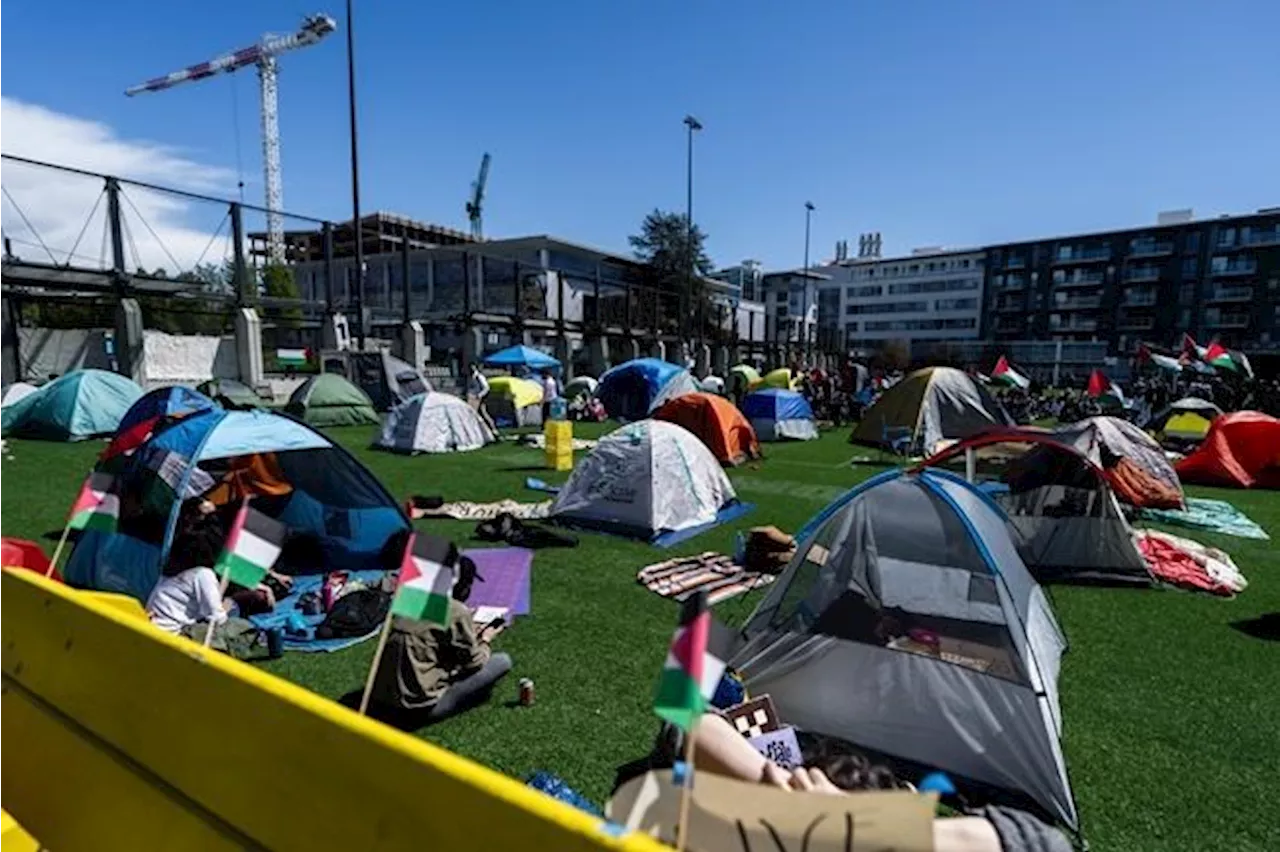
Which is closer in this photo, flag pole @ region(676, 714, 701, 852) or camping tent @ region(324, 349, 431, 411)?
flag pole @ region(676, 714, 701, 852)

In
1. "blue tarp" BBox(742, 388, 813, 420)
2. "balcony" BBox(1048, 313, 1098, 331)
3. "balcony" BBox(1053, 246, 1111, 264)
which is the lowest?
"blue tarp" BBox(742, 388, 813, 420)

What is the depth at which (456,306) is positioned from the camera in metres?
52.9

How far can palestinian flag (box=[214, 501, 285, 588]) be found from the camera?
9.57ft

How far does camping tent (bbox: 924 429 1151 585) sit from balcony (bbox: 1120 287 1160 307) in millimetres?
70732

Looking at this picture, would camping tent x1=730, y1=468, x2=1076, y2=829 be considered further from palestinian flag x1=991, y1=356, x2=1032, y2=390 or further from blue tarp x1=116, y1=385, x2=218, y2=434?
palestinian flag x1=991, y1=356, x2=1032, y2=390

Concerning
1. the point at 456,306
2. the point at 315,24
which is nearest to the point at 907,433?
the point at 456,306

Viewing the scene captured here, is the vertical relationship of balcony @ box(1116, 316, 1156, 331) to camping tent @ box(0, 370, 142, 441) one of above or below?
above

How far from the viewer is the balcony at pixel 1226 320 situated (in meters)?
59.0

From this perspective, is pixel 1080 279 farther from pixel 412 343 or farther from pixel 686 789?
pixel 686 789

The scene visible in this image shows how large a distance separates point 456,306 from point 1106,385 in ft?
141

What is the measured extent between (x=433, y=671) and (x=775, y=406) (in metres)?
15.7

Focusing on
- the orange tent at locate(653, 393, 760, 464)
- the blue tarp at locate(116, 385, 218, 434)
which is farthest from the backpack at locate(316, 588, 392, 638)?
the orange tent at locate(653, 393, 760, 464)

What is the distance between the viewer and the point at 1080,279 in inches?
2677

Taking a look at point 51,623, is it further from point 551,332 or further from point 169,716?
point 551,332
